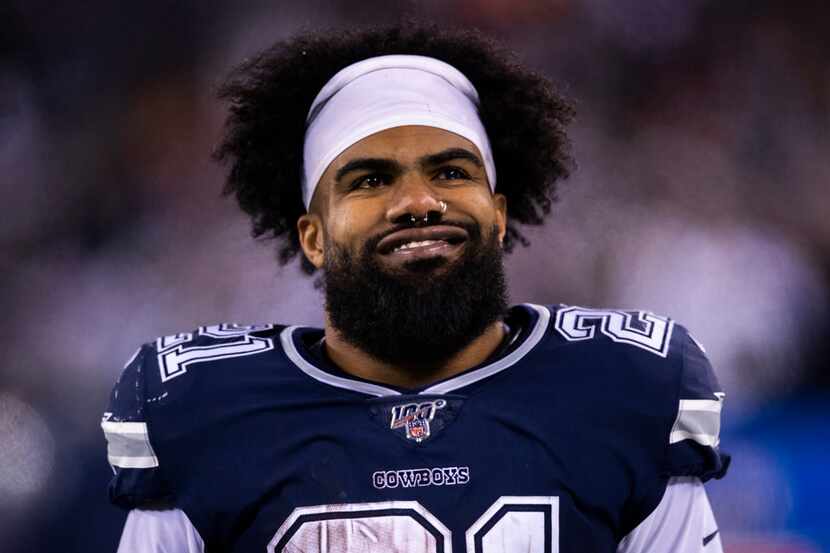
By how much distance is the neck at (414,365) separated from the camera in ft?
5.53

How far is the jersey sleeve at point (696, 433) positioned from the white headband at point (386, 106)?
0.48 meters

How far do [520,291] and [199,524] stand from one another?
1.28 m

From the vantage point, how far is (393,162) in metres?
1.70

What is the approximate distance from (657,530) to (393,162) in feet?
2.12

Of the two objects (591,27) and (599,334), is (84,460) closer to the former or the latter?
(599,334)

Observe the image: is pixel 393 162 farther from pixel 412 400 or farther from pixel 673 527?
pixel 673 527

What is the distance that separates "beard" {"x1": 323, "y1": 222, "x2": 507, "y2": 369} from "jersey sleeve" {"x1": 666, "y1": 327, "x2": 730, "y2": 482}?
0.31 metres

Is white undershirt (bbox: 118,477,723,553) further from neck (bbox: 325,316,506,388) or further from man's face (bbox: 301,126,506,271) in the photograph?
man's face (bbox: 301,126,506,271)

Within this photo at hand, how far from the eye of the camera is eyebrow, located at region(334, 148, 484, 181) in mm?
1696

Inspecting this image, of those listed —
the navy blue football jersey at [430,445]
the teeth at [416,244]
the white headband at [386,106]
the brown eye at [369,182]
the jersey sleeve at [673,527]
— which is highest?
the white headband at [386,106]

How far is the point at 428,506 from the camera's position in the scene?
1.48m

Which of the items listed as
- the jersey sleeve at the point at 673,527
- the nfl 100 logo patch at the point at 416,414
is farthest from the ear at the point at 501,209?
the jersey sleeve at the point at 673,527

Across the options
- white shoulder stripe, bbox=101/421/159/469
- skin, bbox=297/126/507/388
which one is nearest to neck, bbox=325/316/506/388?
skin, bbox=297/126/507/388

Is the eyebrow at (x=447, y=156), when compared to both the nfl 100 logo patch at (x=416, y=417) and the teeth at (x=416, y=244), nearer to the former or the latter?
the teeth at (x=416, y=244)
